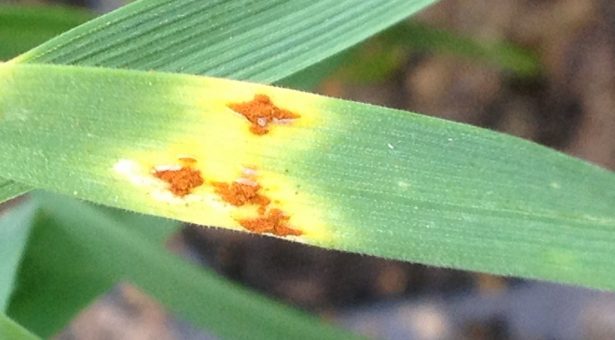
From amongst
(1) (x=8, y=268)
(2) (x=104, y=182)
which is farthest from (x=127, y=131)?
(1) (x=8, y=268)

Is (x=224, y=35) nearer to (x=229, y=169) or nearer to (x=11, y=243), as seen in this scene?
(x=229, y=169)

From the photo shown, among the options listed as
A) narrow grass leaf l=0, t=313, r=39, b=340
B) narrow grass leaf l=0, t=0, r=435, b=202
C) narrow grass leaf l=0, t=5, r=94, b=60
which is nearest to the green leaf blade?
narrow grass leaf l=0, t=0, r=435, b=202

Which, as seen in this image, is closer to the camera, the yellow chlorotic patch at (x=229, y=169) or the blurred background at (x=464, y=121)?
the yellow chlorotic patch at (x=229, y=169)

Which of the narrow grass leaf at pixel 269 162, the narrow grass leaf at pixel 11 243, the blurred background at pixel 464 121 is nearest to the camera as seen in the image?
the narrow grass leaf at pixel 269 162

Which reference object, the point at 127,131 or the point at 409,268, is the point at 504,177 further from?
the point at 409,268

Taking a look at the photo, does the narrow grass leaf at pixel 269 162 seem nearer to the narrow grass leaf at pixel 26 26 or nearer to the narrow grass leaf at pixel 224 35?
the narrow grass leaf at pixel 224 35

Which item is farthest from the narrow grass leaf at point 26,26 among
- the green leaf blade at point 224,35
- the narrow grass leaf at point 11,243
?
the green leaf blade at point 224,35

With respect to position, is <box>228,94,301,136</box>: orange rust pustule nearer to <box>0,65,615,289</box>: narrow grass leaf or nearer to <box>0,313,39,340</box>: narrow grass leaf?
<box>0,65,615,289</box>: narrow grass leaf
